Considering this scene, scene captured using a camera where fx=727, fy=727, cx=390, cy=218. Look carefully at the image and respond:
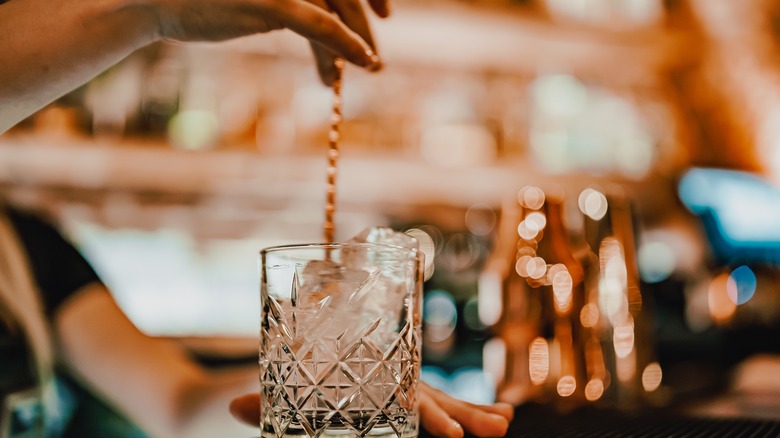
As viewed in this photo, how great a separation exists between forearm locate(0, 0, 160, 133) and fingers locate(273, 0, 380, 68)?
0.32 ft

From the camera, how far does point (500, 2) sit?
236 centimetres

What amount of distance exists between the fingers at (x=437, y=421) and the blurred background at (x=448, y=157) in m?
1.44

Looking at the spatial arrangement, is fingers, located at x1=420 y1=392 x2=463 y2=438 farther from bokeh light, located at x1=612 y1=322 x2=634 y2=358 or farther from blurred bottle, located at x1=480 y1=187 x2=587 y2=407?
bokeh light, located at x1=612 y1=322 x2=634 y2=358

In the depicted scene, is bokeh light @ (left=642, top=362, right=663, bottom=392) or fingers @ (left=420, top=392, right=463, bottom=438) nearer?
fingers @ (left=420, top=392, right=463, bottom=438)

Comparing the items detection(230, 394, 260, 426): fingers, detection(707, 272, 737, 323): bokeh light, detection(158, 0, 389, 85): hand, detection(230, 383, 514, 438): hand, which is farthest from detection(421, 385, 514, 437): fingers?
detection(707, 272, 737, 323): bokeh light

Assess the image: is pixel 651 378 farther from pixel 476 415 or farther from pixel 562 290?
pixel 476 415

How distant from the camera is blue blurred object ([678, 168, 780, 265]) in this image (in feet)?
7.70

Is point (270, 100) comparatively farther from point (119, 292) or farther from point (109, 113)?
point (119, 292)

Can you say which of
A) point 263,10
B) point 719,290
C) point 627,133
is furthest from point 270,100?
point 263,10

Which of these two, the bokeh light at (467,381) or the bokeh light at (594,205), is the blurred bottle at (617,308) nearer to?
the bokeh light at (594,205)

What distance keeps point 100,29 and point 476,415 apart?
14.6 inches

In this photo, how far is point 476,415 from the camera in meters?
0.49

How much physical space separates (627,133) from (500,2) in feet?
2.17

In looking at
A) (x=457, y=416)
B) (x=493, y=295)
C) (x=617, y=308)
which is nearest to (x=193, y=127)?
(x=493, y=295)
